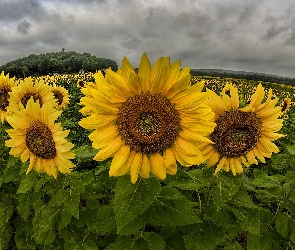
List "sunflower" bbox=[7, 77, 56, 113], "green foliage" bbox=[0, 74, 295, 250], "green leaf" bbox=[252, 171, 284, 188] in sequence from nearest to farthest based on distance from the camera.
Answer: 1. "green foliage" bbox=[0, 74, 295, 250]
2. "green leaf" bbox=[252, 171, 284, 188]
3. "sunflower" bbox=[7, 77, 56, 113]

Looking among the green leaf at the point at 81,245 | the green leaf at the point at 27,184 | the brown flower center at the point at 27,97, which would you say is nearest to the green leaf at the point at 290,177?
the green leaf at the point at 81,245

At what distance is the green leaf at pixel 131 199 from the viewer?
241cm

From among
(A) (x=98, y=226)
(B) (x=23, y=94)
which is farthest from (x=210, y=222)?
(B) (x=23, y=94)

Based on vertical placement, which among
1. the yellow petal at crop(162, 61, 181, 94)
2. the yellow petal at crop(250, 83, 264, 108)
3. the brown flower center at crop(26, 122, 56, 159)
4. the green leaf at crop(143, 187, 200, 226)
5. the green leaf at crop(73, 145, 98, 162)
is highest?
the yellow petal at crop(162, 61, 181, 94)

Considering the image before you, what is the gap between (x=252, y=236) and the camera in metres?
3.48

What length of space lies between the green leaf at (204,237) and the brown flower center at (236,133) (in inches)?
28.6

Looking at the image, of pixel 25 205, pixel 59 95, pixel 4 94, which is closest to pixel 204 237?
pixel 25 205

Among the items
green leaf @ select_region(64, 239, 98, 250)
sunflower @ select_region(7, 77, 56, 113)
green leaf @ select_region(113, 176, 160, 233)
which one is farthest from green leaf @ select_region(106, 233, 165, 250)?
sunflower @ select_region(7, 77, 56, 113)

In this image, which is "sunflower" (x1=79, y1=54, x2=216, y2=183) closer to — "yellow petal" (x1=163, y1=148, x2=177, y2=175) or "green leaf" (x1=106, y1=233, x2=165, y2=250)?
"yellow petal" (x1=163, y1=148, x2=177, y2=175)

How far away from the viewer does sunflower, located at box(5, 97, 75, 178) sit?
3.02m

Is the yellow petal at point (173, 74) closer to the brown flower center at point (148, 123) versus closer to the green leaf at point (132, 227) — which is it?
the brown flower center at point (148, 123)

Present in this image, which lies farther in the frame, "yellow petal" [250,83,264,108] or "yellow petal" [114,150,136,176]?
"yellow petal" [250,83,264,108]

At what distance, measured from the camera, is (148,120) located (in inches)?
92.8

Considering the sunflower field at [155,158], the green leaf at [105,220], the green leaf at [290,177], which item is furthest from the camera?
the green leaf at [290,177]
